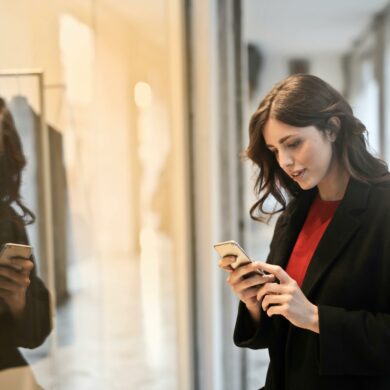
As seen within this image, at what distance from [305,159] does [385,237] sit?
0.22m

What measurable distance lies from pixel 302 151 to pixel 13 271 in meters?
0.68

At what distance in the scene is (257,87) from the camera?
146 cm

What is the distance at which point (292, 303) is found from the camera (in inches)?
36.4

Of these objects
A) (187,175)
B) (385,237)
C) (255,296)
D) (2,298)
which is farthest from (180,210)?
(385,237)

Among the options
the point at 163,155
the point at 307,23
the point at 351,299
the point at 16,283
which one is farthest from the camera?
the point at 163,155

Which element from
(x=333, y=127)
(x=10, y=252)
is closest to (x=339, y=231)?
(x=333, y=127)

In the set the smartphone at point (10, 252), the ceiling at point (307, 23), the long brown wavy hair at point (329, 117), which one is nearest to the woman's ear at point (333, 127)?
the long brown wavy hair at point (329, 117)

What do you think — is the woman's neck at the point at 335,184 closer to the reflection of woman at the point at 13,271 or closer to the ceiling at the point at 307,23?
the ceiling at the point at 307,23

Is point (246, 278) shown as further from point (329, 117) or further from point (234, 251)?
point (329, 117)

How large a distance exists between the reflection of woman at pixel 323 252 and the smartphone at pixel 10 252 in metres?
0.44

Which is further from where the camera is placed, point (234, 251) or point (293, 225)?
point (293, 225)

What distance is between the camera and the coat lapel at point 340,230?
36.6 inches

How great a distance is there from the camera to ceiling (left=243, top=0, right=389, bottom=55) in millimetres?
1363

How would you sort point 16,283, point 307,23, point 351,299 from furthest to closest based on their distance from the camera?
point 307,23
point 16,283
point 351,299
